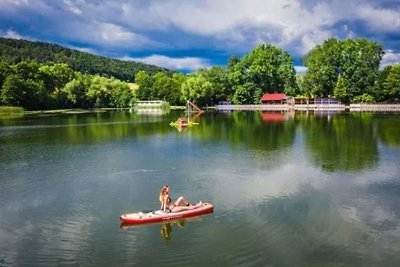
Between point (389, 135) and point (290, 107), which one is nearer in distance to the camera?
point (389, 135)

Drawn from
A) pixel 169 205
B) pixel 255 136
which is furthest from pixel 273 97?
pixel 169 205

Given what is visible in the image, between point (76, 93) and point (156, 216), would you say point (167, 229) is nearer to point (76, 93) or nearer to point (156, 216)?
point (156, 216)

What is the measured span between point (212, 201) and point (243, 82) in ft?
374

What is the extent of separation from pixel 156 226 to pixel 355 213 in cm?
931

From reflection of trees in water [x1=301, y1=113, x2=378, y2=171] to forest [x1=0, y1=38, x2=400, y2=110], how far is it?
63765mm

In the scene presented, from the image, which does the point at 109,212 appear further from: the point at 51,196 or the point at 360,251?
the point at 360,251

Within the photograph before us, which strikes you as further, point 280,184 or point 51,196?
point 280,184

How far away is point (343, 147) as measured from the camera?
139 feet

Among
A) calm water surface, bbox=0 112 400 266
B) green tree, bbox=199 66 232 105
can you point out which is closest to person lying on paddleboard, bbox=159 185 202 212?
calm water surface, bbox=0 112 400 266

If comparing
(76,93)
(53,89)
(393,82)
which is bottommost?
(76,93)

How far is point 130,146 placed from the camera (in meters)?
45.0

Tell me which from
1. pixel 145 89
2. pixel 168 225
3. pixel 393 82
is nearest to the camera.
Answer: pixel 168 225

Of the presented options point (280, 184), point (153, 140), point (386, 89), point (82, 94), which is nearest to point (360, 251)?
point (280, 184)

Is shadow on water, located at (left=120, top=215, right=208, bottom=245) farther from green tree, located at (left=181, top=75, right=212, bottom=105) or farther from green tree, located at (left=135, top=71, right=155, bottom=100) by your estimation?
green tree, located at (left=135, top=71, right=155, bottom=100)
